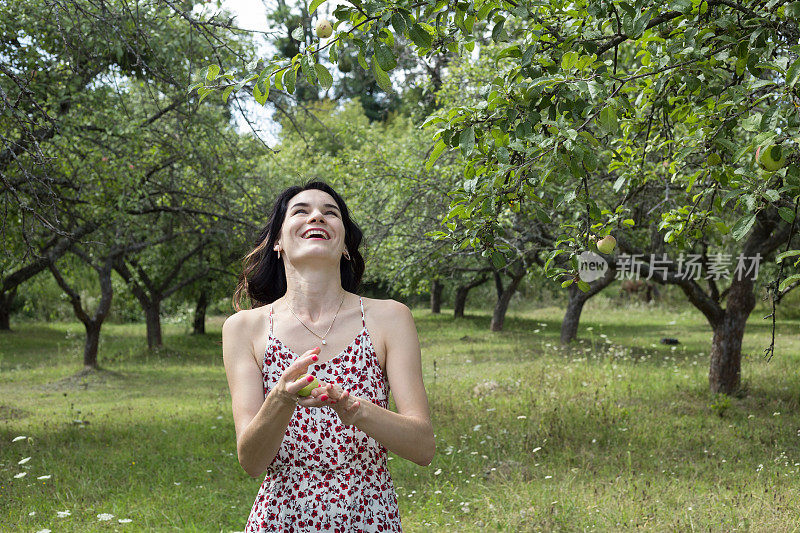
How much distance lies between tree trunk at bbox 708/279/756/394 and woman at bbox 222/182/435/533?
26.9 ft

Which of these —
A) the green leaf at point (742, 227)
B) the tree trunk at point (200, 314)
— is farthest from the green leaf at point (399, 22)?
the tree trunk at point (200, 314)

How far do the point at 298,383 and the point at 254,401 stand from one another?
48cm

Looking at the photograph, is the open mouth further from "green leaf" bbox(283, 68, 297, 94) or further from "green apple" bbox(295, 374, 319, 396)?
"green apple" bbox(295, 374, 319, 396)

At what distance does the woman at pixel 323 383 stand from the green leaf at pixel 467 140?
634 mm

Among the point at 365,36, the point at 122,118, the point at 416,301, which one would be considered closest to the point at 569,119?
the point at 365,36

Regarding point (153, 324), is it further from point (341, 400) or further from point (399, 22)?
Result: point (341, 400)

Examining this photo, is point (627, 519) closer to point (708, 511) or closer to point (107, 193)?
point (708, 511)

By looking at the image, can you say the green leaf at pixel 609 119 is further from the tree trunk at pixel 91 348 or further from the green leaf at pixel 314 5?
the tree trunk at pixel 91 348

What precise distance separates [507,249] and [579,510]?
2552 mm

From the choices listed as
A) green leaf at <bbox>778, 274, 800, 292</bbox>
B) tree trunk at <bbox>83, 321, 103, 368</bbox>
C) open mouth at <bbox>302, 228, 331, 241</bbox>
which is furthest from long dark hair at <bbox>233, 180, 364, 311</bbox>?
tree trunk at <bbox>83, 321, 103, 368</bbox>

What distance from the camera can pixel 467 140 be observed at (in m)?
2.81

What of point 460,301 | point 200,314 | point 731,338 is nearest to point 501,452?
point 731,338

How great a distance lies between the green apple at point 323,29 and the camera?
2641 millimetres

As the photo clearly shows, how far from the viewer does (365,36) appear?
2404 mm
